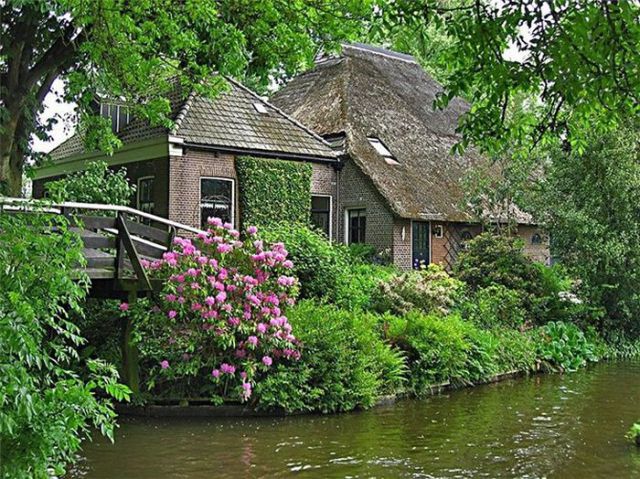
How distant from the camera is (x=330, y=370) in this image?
35.8ft

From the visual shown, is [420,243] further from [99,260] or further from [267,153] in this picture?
[99,260]

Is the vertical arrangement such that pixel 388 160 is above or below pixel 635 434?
above

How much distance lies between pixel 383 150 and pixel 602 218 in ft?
27.2

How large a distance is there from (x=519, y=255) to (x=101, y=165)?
10.5 meters

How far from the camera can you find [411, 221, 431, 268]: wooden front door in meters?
23.2

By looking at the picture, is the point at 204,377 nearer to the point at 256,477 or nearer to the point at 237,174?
the point at 256,477

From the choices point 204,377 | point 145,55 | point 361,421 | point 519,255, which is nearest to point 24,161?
point 145,55

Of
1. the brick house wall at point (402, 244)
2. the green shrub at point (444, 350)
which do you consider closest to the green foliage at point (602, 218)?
the green shrub at point (444, 350)

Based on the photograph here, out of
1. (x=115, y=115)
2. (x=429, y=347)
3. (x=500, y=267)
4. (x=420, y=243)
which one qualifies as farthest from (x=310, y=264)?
(x=115, y=115)

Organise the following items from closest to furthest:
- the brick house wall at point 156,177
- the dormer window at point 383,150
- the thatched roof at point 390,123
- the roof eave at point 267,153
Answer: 1. the brick house wall at point 156,177
2. the roof eave at point 267,153
3. the thatched roof at point 390,123
4. the dormer window at point 383,150

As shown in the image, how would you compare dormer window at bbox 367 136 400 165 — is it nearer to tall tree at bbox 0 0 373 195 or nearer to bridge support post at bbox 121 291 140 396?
tall tree at bbox 0 0 373 195

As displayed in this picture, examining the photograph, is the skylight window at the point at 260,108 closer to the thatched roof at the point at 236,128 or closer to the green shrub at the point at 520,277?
the thatched roof at the point at 236,128

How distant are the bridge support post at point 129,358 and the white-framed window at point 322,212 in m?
13.0

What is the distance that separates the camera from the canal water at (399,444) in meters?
7.77
